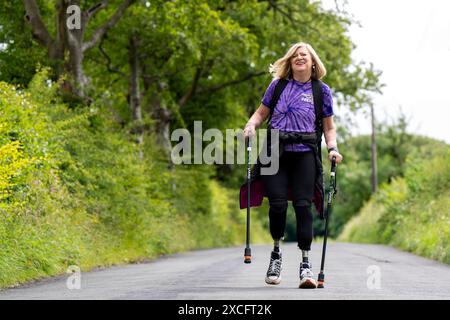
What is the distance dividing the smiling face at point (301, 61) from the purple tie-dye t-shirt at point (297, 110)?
0.53ft

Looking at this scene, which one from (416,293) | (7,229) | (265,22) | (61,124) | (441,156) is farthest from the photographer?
(265,22)

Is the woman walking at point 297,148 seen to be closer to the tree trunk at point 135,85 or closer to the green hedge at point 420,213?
the green hedge at point 420,213

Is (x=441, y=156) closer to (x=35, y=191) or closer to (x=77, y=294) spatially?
(x=35, y=191)

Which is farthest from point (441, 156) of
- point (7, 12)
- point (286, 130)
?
point (286, 130)

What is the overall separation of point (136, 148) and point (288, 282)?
11607mm

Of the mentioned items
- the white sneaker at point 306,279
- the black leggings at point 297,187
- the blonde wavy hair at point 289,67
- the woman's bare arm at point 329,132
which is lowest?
the white sneaker at point 306,279

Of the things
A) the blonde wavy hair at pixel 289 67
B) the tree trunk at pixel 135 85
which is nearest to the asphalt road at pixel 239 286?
the blonde wavy hair at pixel 289 67

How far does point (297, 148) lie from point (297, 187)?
382mm

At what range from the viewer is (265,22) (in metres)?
29.2

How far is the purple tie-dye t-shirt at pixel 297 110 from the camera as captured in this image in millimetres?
8945

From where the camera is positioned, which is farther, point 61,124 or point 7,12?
point 7,12

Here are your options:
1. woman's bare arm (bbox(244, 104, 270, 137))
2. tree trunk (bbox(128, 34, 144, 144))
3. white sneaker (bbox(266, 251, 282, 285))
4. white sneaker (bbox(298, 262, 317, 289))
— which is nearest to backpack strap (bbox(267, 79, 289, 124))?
woman's bare arm (bbox(244, 104, 270, 137))

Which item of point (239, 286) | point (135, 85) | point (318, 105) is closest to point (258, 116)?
point (318, 105)

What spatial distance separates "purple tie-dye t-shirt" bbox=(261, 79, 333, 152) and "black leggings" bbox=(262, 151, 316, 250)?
121 millimetres
